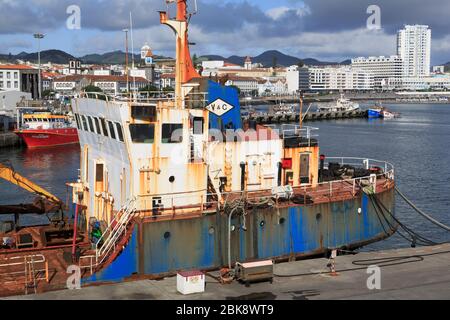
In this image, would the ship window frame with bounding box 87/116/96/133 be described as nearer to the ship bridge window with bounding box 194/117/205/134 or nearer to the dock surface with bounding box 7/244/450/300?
the ship bridge window with bounding box 194/117/205/134

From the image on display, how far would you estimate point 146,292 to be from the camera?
13953mm

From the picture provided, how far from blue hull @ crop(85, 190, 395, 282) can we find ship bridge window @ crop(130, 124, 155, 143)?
2431 millimetres

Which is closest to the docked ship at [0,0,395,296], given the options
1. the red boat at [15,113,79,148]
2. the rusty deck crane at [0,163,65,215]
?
the rusty deck crane at [0,163,65,215]

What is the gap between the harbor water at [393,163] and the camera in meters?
33.1

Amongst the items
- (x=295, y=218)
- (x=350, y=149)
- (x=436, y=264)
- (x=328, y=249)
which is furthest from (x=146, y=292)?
(x=350, y=149)

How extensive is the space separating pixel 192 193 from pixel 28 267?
201 inches

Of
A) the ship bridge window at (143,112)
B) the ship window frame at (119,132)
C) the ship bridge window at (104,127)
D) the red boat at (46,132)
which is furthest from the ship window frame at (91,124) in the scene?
the red boat at (46,132)

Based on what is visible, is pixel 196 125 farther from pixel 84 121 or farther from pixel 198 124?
pixel 84 121

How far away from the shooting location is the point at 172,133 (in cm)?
1677

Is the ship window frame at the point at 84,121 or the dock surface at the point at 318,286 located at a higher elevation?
the ship window frame at the point at 84,121

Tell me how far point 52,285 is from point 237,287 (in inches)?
188

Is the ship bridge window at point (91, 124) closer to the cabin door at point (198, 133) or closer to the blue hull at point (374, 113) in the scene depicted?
the cabin door at point (198, 133)

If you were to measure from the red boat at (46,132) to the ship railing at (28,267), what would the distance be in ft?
176

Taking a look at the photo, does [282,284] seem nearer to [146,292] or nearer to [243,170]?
[146,292]
